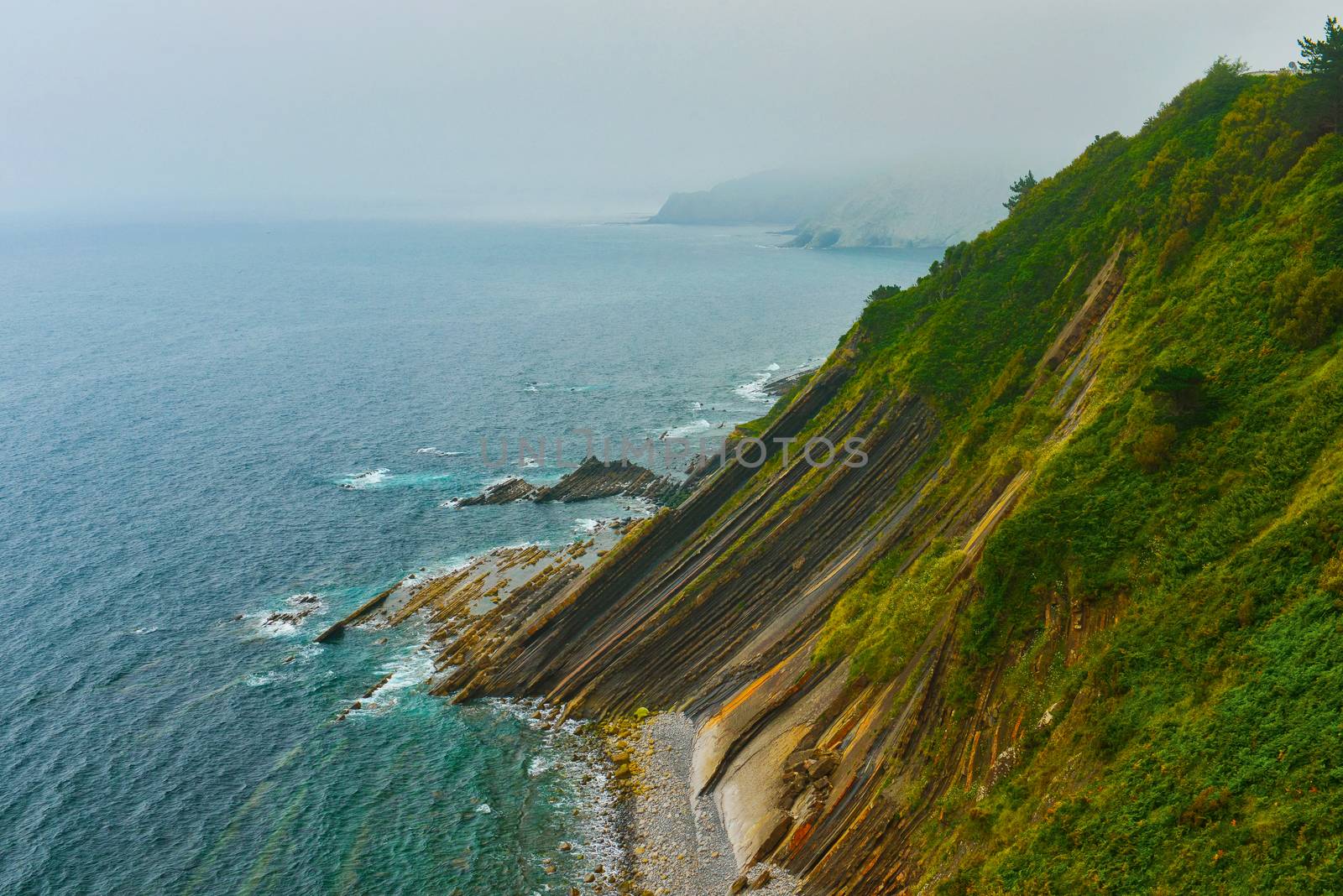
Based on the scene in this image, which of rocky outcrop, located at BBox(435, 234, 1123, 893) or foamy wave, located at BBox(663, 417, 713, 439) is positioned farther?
foamy wave, located at BBox(663, 417, 713, 439)

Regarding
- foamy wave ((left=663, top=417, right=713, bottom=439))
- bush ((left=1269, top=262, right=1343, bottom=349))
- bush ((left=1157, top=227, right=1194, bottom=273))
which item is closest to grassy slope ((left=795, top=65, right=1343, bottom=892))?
bush ((left=1157, top=227, right=1194, bottom=273))

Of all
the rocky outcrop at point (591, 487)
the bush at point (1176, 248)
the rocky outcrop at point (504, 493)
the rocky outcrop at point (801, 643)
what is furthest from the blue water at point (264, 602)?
the bush at point (1176, 248)

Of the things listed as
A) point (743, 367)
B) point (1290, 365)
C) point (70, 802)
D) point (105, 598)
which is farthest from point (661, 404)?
point (1290, 365)

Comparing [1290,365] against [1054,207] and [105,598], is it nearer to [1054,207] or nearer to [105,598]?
[1054,207]

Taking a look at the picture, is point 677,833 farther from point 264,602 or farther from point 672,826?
point 264,602

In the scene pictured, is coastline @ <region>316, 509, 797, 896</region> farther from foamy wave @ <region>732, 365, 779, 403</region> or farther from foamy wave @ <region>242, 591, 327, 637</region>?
foamy wave @ <region>732, 365, 779, 403</region>

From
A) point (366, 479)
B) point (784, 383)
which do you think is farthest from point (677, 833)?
point (784, 383)
